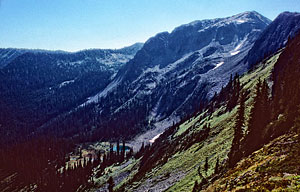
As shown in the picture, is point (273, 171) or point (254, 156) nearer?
point (273, 171)

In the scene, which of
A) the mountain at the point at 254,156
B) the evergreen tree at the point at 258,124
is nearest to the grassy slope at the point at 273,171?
the mountain at the point at 254,156

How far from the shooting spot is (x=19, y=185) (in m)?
140

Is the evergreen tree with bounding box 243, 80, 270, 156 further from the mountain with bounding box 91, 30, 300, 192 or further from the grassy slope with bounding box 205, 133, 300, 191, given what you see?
the grassy slope with bounding box 205, 133, 300, 191

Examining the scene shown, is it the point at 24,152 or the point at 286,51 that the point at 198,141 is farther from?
the point at 24,152

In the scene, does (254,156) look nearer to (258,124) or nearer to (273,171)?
(273,171)

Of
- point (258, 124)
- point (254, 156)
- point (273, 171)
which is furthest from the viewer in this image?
point (258, 124)

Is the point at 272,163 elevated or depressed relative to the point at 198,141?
elevated

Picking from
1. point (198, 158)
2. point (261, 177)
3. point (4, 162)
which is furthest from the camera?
point (4, 162)

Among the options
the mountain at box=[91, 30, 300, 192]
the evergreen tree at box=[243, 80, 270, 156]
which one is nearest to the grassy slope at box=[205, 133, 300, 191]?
the mountain at box=[91, 30, 300, 192]

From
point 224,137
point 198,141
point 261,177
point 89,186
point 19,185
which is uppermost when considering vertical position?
point 261,177

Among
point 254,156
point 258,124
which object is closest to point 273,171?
point 254,156

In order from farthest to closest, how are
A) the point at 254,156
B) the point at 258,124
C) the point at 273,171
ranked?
the point at 258,124 → the point at 254,156 → the point at 273,171

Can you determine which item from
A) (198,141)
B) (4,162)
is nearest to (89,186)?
(198,141)

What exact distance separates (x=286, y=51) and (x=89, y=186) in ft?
300
